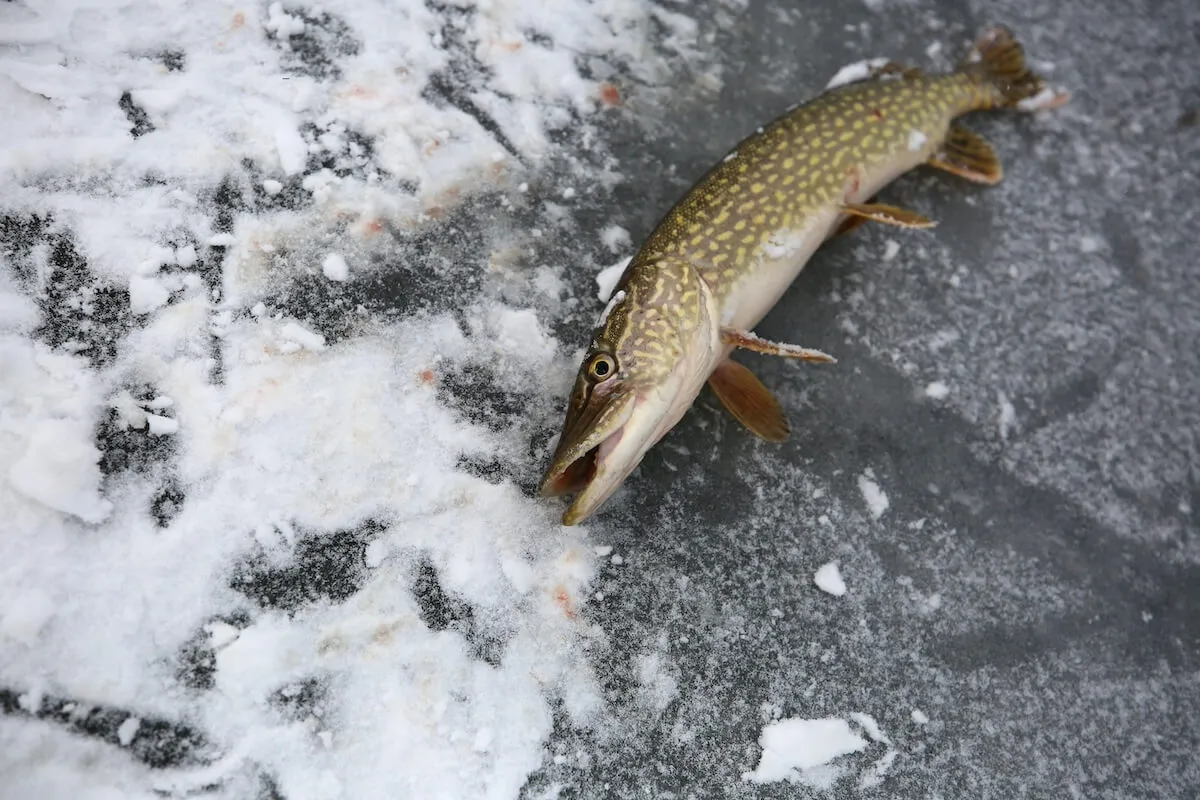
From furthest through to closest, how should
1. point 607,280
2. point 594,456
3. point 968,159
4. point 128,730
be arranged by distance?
1. point 968,159
2. point 607,280
3. point 594,456
4. point 128,730

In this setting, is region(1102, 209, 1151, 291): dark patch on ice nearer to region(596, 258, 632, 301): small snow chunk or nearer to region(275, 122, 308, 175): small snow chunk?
region(596, 258, 632, 301): small snow chunk

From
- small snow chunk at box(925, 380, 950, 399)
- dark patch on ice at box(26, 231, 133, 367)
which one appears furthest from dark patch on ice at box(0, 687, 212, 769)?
small snow chunk at box(925, 380, 950, 399)

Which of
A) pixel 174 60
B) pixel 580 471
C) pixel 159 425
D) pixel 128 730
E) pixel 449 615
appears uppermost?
pixel 174 60

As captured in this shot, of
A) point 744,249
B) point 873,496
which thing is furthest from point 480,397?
point 873,496

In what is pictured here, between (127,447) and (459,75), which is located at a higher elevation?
(459,75)

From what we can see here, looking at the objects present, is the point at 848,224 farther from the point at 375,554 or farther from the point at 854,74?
the point at 375,554

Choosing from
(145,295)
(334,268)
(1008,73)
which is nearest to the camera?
(145,295)

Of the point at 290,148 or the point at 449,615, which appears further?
the point at 290,148
